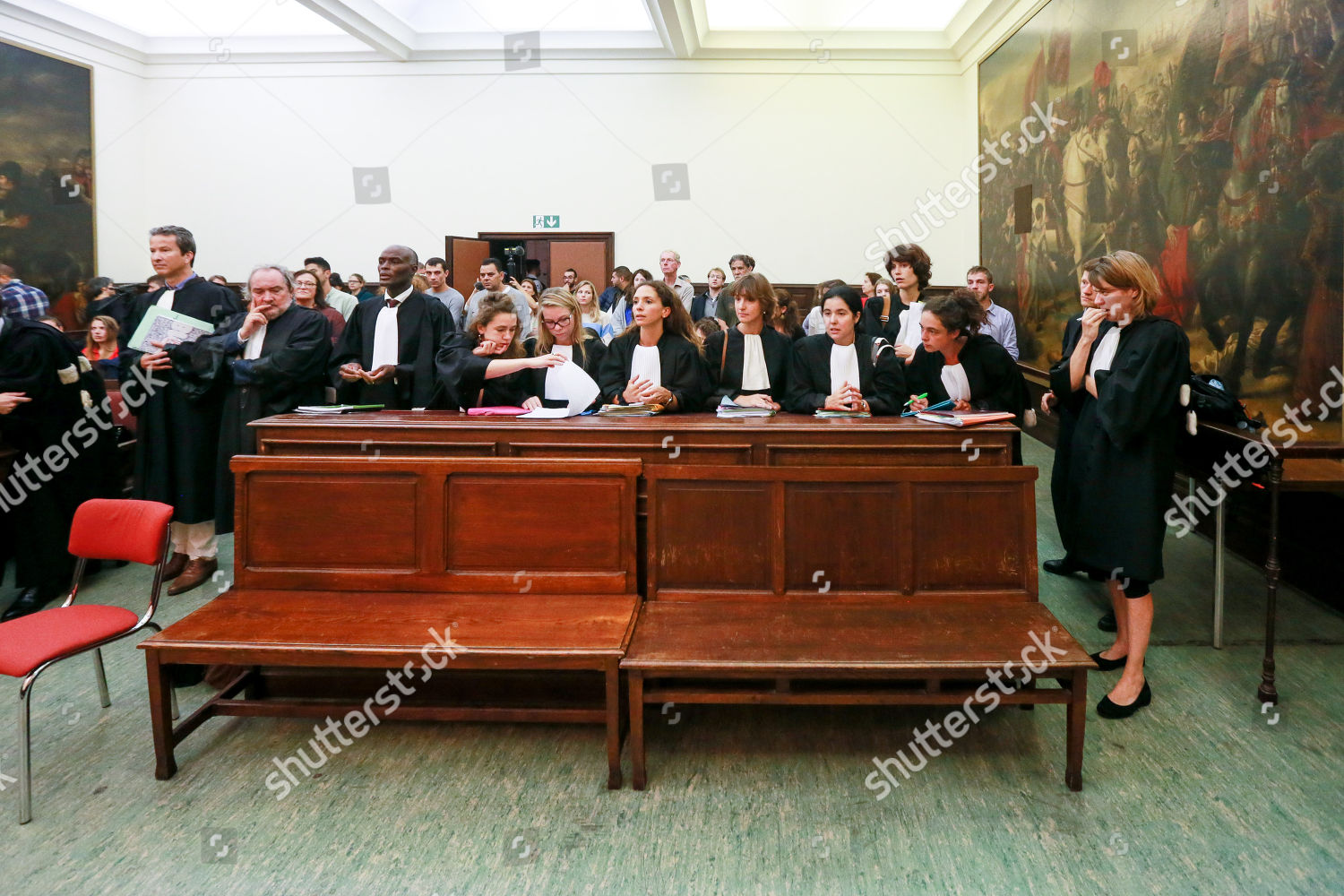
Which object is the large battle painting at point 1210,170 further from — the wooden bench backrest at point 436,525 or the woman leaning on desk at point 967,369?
the wooden bench backrest at point 436,525

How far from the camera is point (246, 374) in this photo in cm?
527

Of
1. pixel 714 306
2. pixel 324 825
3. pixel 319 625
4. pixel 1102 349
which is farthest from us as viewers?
pixel 714 306

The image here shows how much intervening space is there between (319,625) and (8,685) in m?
1.93

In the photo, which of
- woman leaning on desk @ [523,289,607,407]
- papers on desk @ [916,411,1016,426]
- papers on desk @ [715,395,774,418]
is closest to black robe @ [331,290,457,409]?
woman leaning on desk @ [523,289,607,407]

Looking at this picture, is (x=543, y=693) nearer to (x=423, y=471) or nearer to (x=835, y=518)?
(x=423, y=471)

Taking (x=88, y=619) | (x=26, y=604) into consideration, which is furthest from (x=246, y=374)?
(x=88, y=619)

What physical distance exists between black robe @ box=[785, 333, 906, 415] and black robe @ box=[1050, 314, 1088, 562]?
84cm

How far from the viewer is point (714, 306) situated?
10578mm

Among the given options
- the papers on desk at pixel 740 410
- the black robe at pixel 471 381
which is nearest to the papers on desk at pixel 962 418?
the papers on desk at pixel 740 410

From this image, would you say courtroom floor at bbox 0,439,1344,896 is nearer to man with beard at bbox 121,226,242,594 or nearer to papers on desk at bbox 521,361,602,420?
man with beard at bbox 121,226,242,594

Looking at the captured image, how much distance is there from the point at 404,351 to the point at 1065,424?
13.5 ft

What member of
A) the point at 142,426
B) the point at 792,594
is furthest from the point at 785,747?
the point at 142,426

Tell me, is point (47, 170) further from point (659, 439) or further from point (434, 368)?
point (659, 439)

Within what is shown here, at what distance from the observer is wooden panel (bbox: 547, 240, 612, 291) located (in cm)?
1369
